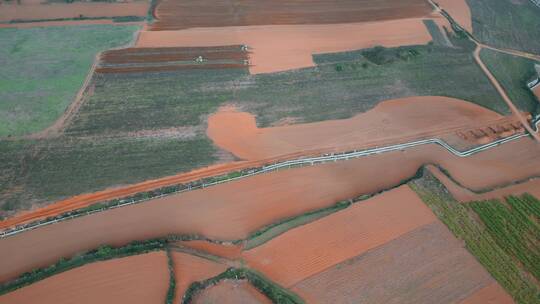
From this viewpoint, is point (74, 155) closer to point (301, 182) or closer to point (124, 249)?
point (124, 249)

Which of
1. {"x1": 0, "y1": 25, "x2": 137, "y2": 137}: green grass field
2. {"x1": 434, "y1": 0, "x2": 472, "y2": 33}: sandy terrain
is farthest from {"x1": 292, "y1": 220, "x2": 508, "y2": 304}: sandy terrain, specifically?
{"x1": 434, "y1": 0, "x2": 472, "y2": 33}: sandy terrain

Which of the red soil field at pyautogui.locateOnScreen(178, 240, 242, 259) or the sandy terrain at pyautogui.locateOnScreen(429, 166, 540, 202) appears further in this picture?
the sandy terrain at pyautogui.locateOnScreen(429, 166, 540, 202)

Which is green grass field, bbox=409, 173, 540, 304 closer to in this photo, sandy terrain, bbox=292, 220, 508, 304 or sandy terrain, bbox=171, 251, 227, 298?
sandy terrain, bbox=292, 220, 508, 304

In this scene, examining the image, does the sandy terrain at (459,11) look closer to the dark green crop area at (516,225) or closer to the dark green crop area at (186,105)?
the dark green crop area at (186,105)

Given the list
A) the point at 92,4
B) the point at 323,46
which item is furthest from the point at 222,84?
the point at 92,4

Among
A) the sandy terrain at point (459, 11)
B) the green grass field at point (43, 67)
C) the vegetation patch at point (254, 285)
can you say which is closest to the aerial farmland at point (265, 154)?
the vegetation patch at point (254, 285)
